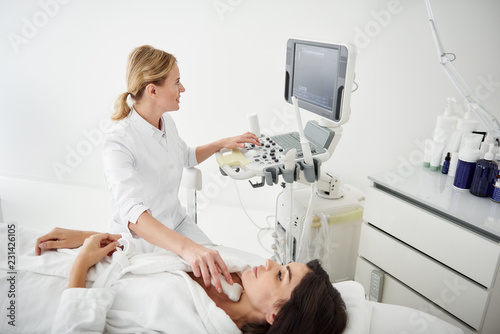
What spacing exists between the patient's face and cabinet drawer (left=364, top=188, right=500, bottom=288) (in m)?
0.64

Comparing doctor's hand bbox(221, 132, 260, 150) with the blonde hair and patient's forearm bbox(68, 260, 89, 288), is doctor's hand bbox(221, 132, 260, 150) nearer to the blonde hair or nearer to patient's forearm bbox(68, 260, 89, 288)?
the blonde hair

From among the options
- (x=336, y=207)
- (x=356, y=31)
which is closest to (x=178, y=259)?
(x=336, y=207)

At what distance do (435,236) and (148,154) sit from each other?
3.84ft

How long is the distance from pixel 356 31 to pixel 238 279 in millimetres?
1669

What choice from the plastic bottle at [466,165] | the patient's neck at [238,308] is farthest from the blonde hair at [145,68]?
the plastic bottle at [466,165]

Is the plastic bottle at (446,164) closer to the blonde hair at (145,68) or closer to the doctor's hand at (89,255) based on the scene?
the blonde hair at (145,68)

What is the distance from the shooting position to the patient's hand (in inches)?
51.9

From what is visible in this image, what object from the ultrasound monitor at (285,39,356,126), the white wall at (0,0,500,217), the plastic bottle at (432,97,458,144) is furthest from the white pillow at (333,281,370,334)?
the white wall at (0,0,500,217)

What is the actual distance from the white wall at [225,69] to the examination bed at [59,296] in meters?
1.33

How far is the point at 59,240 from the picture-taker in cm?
136

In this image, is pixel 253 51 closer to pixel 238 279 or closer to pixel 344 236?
pixel 344 236

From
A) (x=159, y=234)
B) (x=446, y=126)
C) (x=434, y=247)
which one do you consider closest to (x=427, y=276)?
(x=434, y=247)

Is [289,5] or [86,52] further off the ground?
[289,5]

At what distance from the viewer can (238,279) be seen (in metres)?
1.34
